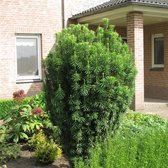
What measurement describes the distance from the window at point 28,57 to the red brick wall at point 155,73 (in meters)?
5.33

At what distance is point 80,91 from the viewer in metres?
5.71

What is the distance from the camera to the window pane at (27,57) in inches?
562

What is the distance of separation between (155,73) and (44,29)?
5450mm

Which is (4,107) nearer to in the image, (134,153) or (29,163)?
(29,163)

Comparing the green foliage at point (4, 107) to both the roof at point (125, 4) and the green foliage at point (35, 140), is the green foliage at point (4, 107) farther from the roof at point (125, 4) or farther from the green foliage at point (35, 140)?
the roof at point (125, 4)

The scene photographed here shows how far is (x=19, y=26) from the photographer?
13984 millimetres

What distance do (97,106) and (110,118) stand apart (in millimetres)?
334

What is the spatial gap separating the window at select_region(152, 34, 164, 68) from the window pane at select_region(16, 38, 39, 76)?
5.71 meters

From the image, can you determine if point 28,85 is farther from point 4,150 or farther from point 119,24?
point 4,150

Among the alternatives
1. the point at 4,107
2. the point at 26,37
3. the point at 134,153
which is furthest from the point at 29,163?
the point at 26,37

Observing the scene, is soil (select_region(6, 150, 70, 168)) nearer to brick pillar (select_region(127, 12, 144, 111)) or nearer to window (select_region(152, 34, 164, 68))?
brick pillar (select_region(127, 12, 144, 111))

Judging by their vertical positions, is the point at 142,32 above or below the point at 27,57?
above

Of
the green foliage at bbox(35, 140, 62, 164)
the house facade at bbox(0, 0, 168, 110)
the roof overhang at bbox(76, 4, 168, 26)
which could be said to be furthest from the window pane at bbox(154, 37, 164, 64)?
the green foliage at bbox(35, 140, 62, 164)

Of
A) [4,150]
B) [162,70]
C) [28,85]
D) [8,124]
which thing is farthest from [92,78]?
[162,70]
